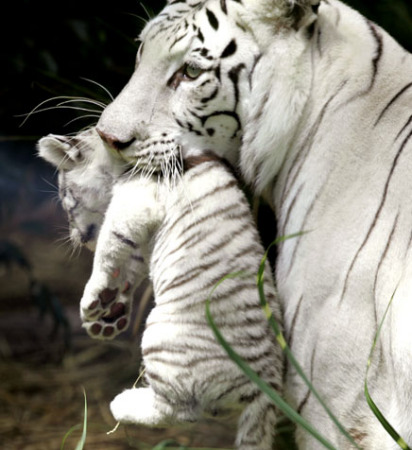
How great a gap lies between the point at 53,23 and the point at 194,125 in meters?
1.68

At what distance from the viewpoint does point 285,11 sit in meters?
1.67

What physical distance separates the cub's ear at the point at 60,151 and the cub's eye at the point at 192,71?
0.36m

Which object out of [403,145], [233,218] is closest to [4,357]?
[233,218]

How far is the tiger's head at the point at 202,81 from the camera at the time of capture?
5.53ft

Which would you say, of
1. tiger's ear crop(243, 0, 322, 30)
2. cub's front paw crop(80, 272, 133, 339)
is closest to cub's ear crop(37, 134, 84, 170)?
cub's front paw crop(80, 272, 133, 339)

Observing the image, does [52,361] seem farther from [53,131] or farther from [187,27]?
[187,27]

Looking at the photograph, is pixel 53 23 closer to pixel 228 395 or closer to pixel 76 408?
pixel 76 408

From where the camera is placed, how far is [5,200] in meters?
3.74

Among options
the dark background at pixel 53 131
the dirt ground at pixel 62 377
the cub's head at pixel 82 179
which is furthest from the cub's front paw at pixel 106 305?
the dirt ground at pixel 62 377

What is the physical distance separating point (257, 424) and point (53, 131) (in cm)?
203

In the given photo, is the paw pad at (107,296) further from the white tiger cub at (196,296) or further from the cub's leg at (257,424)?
the cub's leg at (257,424)

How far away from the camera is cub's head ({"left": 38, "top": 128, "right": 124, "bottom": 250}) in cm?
187

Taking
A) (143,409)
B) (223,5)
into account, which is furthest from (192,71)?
(143,409)

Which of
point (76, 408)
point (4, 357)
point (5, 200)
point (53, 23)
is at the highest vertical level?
point (53, 23)
